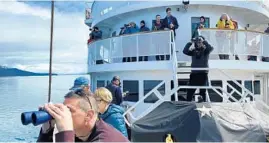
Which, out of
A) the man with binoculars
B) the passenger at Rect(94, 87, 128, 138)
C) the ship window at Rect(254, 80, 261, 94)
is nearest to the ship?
the ship window at Rect(254, 80, 261, 94)

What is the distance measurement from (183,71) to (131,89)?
6.50 feet

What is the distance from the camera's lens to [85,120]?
1.63 meters

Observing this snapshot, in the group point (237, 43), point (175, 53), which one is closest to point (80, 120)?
point (175, 53)

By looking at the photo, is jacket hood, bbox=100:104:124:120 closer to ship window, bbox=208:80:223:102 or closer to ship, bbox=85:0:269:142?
ship, bbox=85:0:269:142

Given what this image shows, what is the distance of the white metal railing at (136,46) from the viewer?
775 centimetres

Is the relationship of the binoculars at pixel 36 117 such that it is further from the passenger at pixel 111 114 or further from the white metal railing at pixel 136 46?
the white metal railing at pixel 136 46

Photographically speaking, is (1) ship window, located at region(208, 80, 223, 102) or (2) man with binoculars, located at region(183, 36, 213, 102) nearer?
(2) man with binoculars, located at region(183, 36, 213, 102)

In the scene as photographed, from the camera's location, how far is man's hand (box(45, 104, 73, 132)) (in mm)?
1481

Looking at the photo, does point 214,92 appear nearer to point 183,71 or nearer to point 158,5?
point 183,71

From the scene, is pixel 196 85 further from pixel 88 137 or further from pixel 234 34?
pixel 88 137

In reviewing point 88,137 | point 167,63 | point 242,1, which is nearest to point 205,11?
point 242,1

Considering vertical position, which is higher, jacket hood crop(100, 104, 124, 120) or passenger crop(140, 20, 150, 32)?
passenger crop(140, 20, 150, 32)

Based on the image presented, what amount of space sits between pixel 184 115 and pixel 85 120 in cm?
379

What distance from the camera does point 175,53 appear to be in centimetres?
748
